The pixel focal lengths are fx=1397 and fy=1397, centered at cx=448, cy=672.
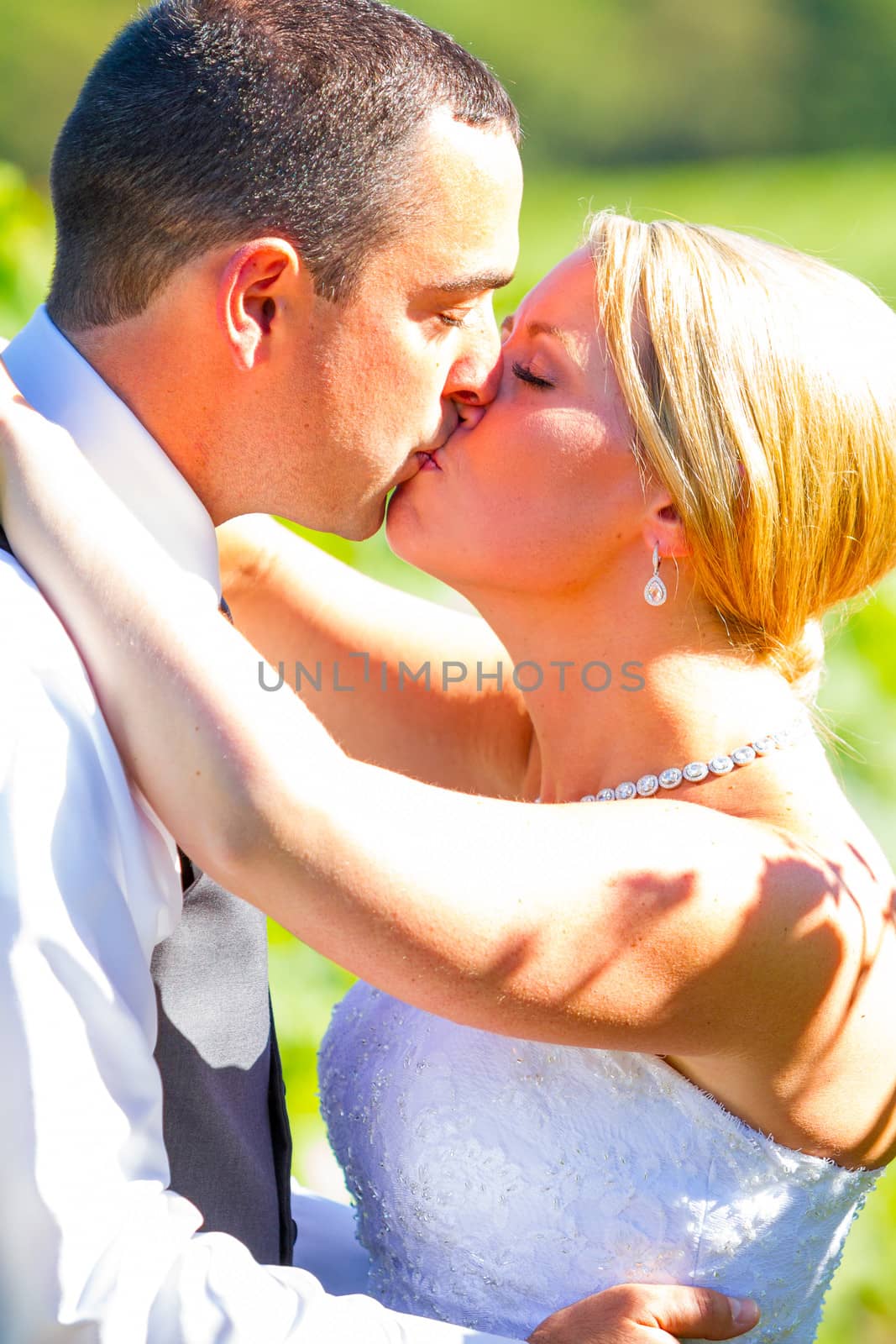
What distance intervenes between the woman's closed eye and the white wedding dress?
1.16m

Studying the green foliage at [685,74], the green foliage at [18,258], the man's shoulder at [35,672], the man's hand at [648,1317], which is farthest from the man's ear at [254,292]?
the green foliage at [685,74]

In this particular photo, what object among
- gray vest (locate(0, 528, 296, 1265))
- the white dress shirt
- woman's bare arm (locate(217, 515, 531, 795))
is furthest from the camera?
woman's bare arm (locate(217, 515, 531, 795))

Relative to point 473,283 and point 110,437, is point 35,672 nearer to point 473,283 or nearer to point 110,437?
point 110,437

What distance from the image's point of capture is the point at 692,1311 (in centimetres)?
224

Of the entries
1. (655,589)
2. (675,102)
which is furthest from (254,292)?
(675,102)

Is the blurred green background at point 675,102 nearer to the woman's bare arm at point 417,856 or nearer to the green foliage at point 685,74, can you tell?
the green foliage at point 685,74

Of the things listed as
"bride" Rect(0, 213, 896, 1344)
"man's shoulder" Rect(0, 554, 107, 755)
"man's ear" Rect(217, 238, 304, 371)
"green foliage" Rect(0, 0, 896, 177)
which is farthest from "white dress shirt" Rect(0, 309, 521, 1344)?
"green foliage" Rect(0, 0, 896, 177)

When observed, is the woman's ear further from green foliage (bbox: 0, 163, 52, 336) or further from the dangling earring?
green foliage (bbox: 0, 163, 52, 336)

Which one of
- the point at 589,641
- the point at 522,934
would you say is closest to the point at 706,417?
the point at 589,641

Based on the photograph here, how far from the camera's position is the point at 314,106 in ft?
7.23

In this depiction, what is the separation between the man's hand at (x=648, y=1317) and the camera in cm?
214

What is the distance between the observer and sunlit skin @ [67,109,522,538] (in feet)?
7.28

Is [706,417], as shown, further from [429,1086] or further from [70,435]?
[429,1086]

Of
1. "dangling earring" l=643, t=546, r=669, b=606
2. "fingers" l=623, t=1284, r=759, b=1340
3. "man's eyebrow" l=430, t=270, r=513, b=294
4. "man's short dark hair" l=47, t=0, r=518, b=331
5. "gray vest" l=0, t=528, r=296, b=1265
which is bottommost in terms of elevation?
"fingers" l=623, t=1284, r=759, b=1340
